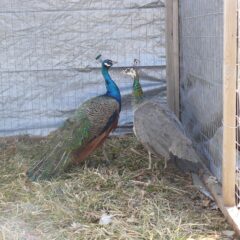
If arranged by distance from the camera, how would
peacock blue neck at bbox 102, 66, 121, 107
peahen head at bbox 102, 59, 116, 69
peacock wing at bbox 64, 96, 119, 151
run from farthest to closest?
1. peahen head at bbox 102, 59, 116, 69
2. peacock blue neck at bbox 102, 66, 121, 107
3. peacock wing at bbox 64, 96, 119, 151

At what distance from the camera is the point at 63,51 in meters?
5.23

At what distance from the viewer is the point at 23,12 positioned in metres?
5.15

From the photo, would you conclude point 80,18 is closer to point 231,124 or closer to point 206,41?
point 206,41

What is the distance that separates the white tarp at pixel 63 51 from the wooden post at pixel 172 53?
24 cm

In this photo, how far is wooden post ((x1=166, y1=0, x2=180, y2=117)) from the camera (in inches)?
192

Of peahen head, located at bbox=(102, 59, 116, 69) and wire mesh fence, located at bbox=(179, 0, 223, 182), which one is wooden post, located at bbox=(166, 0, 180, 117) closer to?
wire mesh fence, located at bbox=(179, 0, 223, 182)

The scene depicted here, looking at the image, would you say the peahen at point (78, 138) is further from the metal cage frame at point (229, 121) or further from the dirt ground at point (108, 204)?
the metal cage frame at point (229, 121)

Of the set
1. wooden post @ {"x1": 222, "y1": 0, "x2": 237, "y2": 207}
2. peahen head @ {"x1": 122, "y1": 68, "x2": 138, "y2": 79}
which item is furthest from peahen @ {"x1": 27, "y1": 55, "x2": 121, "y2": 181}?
wooden post @ {"x1": 222, "y1": 0, "x2": 237, "y2": 207}

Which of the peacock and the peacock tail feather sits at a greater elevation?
the peacock

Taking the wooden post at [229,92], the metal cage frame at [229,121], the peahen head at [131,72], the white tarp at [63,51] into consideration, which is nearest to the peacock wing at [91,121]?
the peahen head at [131,72]

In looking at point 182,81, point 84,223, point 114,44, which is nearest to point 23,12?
point 114,44

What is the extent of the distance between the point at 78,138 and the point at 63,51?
4.21 ft

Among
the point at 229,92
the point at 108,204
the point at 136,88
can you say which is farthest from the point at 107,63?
the point at 229,92

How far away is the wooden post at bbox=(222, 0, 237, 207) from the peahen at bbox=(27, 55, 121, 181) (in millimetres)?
1360
